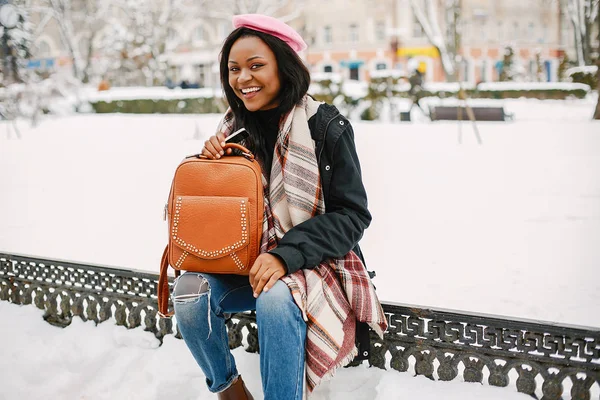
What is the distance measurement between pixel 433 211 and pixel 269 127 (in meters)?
3.84

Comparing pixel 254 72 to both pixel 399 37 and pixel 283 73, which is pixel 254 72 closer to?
pixel 283 73

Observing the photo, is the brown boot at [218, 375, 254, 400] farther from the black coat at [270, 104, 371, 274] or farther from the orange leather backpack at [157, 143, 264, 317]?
the black coat at [270, 104, 371, 274]

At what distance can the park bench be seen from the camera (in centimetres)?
1470

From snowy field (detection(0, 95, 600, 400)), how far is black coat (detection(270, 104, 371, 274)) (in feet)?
2.34

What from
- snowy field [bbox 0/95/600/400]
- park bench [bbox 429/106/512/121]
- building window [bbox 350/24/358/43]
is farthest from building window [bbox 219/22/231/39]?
snowy field [bbox 0/95/600/400]

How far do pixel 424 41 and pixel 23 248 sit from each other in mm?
38574

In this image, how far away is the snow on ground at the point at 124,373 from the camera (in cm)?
244

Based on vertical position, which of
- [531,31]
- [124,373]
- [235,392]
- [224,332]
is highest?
[531,31]

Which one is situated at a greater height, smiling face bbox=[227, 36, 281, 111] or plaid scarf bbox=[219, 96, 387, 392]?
smiling face bbox=[227, 36, 281, 111]

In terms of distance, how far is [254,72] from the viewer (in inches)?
92.0

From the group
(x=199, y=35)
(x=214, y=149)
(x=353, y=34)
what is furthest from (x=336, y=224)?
(x=199, y=35)

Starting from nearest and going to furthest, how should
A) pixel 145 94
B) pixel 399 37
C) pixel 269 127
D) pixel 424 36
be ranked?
pixel 269 127 < pixel 145 94 < pixel 399 37 < pixel 424 36

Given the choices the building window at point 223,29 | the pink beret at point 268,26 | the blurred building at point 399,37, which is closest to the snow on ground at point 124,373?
the pink beret at point 268,26

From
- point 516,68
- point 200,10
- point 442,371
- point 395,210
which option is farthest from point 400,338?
point 200,10
